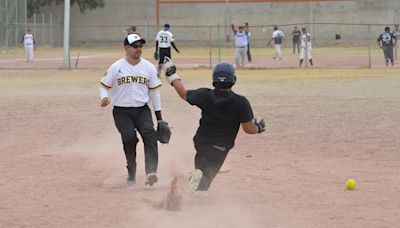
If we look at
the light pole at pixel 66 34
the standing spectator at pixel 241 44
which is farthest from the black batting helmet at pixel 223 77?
the light pole at pixel 66 34

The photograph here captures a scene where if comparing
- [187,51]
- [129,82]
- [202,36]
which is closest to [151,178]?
[129,82]

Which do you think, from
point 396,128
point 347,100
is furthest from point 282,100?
point 396,128

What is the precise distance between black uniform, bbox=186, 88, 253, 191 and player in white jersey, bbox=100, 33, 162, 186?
127 cm

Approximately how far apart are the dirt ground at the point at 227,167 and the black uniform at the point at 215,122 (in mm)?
453

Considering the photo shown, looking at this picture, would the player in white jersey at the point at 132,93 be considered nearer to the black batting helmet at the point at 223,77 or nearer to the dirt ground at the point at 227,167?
the dirt ground at the point at 227,167

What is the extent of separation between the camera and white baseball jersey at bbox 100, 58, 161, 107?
9117 mm

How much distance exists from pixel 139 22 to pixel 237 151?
178ft

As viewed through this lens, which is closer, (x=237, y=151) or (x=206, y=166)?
(x=206, y=166)

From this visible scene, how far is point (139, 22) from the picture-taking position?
65375mm

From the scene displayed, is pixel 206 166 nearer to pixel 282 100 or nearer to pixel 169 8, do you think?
pixel 282 100

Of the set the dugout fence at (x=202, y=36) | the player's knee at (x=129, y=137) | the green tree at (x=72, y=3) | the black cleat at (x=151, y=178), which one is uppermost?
the green tree at (x=72, y=3)

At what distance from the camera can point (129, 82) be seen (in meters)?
9.10

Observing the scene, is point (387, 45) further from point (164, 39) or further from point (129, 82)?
point (129, 82)

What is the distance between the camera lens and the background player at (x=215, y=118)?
764 centimetres
